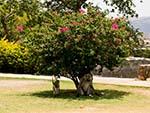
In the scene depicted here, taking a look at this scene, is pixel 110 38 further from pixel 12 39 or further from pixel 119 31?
pixel 12 39

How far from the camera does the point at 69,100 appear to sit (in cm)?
1487

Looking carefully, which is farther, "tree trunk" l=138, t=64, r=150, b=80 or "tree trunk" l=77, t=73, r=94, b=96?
"tree trunk" l=138, t=64, r=150, b=80

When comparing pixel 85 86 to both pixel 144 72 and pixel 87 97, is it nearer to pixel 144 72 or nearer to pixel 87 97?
pixel 87 97

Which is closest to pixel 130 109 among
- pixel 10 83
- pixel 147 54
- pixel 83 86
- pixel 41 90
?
pixel 83 86

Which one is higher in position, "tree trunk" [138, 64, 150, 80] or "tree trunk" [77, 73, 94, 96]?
"tree trunk" [138, 64, 150, 80]

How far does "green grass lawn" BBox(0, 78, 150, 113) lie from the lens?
512 inches

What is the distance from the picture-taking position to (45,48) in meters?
15.9

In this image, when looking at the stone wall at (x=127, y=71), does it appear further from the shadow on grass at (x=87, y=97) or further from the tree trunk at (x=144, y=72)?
the shadow on grass at (x=87, y=97)

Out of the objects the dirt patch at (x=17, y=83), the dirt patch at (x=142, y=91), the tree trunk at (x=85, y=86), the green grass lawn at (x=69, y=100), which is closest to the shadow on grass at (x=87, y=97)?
the green grass lawn at (x=69, y=100)

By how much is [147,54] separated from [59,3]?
1236 cm

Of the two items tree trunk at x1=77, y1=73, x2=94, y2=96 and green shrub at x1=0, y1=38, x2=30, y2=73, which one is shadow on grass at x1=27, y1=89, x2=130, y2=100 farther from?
green shrub at x1=0, y1=38, x2=30, y2=73

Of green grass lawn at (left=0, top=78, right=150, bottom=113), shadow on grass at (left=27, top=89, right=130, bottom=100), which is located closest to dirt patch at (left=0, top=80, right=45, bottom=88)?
green grass lawn at (left=0, top=78, right=150, bottom=113)

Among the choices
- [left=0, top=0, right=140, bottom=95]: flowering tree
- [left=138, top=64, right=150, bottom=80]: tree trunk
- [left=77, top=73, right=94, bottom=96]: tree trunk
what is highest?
[left=0, top=0, right=140, bottom=95]: flowering tree

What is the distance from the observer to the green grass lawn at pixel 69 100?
12994mm
